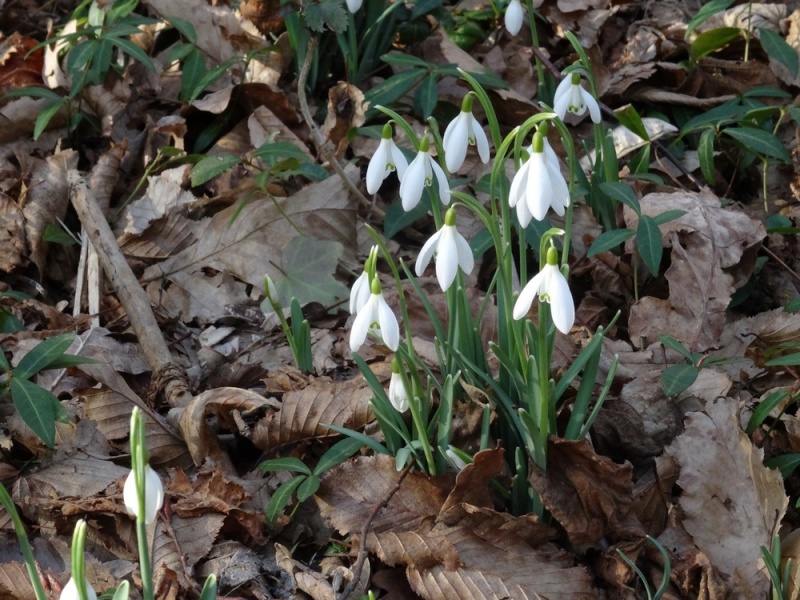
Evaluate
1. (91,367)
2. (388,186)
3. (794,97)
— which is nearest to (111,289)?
(91,367)

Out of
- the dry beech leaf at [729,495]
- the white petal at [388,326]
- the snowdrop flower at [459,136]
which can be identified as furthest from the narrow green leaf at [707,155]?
the white petal at [388,326]

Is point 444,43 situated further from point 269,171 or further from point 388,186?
point 269,171

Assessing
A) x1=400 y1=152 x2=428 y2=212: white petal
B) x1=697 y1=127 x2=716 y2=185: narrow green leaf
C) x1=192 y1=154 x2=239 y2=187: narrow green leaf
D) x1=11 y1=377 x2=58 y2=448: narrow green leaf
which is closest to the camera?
x1=400 y1=152 x2=428 y2=212: white petal

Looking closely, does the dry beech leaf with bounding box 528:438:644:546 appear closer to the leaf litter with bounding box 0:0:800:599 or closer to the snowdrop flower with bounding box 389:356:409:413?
the leaf litter with bounding box 0:0:800:599

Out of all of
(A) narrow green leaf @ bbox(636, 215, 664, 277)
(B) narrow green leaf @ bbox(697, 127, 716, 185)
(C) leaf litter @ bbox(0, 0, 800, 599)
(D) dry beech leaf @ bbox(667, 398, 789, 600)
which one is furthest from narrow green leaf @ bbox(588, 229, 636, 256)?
(B) narrow green leaf @ bbox(697, 127, 716, 185)

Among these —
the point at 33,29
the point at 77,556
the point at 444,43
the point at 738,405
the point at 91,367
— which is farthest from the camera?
the point at 33,29

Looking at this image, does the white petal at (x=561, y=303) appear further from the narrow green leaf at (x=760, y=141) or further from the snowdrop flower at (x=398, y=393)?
the narrow green leaf at (x=760, y=141)

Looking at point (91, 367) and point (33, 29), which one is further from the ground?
point (33, 29)
